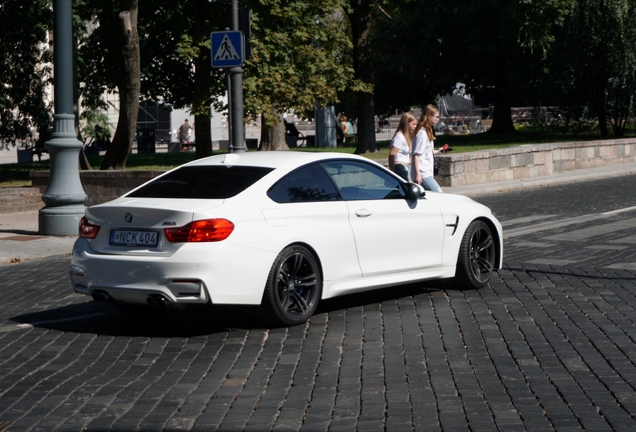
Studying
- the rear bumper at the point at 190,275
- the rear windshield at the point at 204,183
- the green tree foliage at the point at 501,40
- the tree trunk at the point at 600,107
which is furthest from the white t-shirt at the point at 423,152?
the tree trunk at the point at 600,107

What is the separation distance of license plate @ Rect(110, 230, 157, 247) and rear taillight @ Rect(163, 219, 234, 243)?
6.3 inches

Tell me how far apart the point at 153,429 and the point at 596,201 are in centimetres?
1555

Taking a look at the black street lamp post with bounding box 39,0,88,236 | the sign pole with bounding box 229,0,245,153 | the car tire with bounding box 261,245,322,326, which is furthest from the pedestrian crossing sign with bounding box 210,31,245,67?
the car tire with bounding box 261,245,322,326

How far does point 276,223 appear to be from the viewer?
7.99 metres

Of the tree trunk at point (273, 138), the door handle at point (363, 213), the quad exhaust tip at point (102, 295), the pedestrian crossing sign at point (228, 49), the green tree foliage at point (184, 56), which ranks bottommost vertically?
the quad exhaust tip at point (102, 295)

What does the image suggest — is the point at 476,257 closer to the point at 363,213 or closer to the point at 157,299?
the point at 363,213

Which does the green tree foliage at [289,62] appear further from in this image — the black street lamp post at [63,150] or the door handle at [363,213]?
the door handle at [363,213]

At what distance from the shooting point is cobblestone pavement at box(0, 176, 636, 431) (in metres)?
5.56

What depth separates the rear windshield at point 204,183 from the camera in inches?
319

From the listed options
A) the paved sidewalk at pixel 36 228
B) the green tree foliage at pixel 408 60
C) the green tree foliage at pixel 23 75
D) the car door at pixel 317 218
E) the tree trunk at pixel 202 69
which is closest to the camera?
the car door at pixel 317 218

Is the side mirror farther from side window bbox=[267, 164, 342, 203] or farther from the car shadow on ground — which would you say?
the car shadow on ground

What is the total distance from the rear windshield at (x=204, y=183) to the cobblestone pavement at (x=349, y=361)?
3.39 feet

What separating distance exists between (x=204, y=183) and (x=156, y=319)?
48.4 inches

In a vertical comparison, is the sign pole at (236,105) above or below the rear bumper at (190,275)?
above
